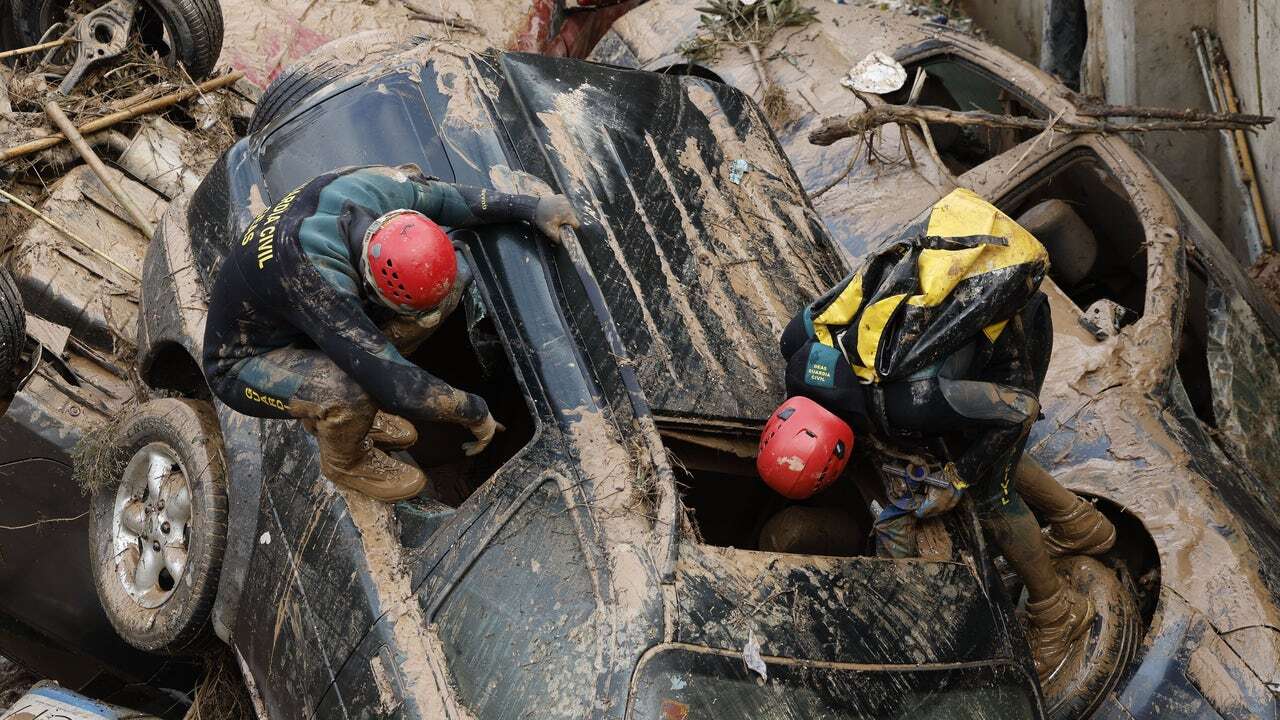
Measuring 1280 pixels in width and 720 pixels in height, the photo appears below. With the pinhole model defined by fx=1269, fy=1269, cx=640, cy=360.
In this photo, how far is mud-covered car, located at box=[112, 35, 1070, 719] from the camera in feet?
10.3

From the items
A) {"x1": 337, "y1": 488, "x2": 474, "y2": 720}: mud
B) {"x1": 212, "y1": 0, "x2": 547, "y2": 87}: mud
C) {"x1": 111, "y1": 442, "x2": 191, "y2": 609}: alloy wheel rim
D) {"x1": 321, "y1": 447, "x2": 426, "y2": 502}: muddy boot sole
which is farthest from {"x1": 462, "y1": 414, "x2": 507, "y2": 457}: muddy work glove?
{"x1": 212, "y1": 0, "x2": 547, "y2": 87}: mud

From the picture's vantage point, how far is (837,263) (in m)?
4.60

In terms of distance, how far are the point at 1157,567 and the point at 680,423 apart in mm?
1931

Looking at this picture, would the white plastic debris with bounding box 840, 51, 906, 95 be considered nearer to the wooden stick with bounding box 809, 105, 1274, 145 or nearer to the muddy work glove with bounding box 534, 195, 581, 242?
the wooden stick with bounding box 809, 105, 1274, 145

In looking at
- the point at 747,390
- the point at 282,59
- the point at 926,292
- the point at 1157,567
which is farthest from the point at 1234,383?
the point at 282,59

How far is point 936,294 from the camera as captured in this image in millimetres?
3672

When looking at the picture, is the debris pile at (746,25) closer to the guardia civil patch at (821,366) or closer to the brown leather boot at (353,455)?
the guardia civil patch at (821,366)

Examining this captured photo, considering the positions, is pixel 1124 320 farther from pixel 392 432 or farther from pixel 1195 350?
pixel 392 432

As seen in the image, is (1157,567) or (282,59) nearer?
(1157,567)

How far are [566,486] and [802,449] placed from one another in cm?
67

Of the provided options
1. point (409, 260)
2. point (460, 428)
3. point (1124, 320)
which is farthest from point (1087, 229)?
point (409, 260)

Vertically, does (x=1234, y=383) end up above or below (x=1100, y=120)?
below

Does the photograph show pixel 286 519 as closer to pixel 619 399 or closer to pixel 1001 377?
pixel 619 399

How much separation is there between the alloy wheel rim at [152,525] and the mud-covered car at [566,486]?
17 millimetres
